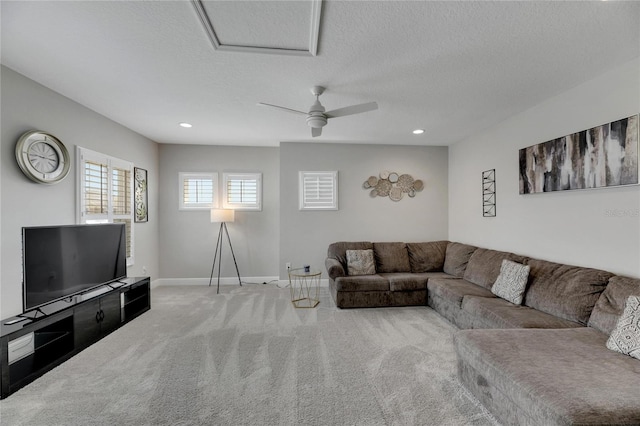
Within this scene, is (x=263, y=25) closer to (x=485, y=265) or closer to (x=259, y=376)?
(x=259, y=376)

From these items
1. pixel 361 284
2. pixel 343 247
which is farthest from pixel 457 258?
pixel 343 247

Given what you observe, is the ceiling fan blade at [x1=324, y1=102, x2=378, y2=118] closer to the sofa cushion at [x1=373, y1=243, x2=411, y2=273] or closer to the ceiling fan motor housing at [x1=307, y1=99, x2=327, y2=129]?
the ceiling fan motor housing at [x1=307, y1=99, x2=327, y2=129]

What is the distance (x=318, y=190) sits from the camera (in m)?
5.19

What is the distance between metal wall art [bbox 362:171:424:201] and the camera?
5262mm

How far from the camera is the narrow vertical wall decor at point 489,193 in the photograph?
13.5 ft

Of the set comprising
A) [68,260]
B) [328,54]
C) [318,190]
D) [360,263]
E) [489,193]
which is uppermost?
[328,54]

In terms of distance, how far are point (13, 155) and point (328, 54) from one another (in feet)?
9.86

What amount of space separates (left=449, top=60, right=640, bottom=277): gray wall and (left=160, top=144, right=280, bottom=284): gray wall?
363cm

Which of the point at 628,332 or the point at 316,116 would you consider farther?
the point at 316,116

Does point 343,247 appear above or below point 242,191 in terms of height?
below

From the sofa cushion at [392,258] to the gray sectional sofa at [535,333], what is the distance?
1.43 ft

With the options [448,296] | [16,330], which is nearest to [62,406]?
[16,330]

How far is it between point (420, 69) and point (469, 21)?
64 centimetres

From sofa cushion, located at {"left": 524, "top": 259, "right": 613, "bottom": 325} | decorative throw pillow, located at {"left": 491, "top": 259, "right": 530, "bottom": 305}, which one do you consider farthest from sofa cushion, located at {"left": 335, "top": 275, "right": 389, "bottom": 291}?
sofa cushion, located at {"left": 524, "top": 259, "right": 613, "bottom": 325}
